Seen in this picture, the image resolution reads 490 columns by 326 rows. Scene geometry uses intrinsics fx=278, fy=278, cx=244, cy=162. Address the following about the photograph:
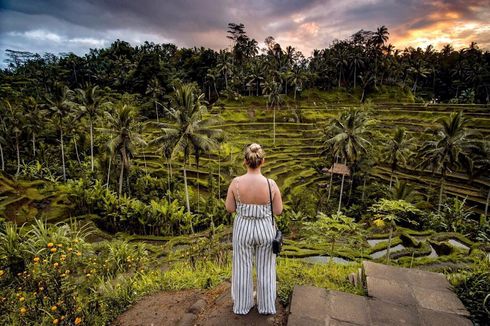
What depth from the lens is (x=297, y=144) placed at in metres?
40.7

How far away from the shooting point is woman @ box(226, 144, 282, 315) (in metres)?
3.06

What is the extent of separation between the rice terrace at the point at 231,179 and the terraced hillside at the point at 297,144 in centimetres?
29

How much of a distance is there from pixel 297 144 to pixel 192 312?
38.5 meters

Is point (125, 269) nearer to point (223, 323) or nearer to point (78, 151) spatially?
point (223, 323)

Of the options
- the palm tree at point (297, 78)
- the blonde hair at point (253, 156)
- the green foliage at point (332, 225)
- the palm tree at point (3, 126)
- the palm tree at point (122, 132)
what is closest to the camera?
the blonde hair at point (253, 156)

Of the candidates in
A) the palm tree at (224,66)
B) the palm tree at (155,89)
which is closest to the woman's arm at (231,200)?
the palm tree at (155,89)

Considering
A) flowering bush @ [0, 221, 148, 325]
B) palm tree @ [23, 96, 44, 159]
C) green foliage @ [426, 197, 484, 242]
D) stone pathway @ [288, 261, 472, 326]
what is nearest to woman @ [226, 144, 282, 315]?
stone pathway @ [288, 261, 472, 326]

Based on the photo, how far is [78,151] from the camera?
1401 inches

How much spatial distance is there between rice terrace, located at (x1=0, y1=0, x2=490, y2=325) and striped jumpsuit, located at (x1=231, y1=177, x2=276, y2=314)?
23 centimetres

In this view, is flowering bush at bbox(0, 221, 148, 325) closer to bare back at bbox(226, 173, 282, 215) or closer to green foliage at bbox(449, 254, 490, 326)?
bare back at bbox(226, 173, 282, 215)

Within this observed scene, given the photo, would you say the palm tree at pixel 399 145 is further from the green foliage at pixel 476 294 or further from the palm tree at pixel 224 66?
the palm tree at pixel 224 66

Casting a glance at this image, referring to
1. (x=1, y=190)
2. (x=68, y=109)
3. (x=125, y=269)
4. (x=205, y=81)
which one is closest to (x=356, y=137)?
(x=125, y=269)

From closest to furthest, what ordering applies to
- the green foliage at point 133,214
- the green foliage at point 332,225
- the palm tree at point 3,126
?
1. the green foliage at point 332,225
2. the green foliage at point 133,214
3. the palm tree at point 3,126

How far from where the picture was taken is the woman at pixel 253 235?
306cm
